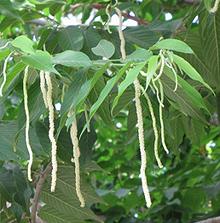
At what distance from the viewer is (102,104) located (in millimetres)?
1041

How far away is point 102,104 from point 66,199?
13.0 inches

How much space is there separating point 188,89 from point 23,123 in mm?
312

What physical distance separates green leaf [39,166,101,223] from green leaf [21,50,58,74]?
1.61ft

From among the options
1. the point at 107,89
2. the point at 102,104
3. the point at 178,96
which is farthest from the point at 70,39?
the point at 107,89

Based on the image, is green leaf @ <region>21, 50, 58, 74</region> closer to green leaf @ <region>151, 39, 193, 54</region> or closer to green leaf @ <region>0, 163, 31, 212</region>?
green leaf @ <region>151, 39, 193, 54</region>

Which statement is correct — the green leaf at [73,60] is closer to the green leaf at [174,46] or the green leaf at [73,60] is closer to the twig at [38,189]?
the green leaf at [174,46]

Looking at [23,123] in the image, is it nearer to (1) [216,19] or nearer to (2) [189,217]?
(1) [216,19]

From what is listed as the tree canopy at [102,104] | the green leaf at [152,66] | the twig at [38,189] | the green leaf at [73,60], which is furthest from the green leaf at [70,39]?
the green leaf at [152,66]

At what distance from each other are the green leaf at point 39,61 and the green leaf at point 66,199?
0.49 m

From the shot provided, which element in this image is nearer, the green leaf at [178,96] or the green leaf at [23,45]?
the green leaf at [23,45]

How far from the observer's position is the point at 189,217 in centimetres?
179

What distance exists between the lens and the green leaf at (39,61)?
0.81m

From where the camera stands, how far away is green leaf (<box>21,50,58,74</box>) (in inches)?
31.7

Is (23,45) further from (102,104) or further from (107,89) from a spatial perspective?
(102,104)
